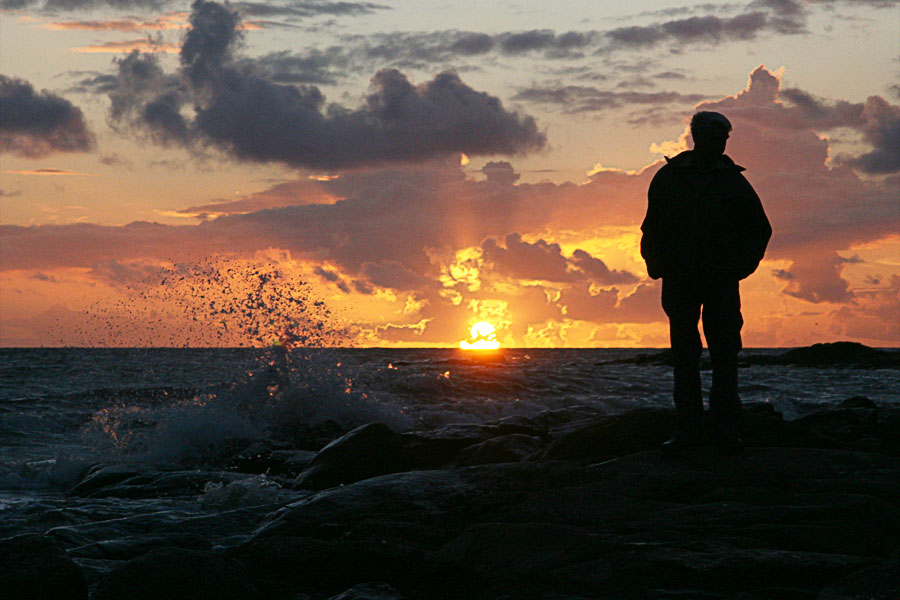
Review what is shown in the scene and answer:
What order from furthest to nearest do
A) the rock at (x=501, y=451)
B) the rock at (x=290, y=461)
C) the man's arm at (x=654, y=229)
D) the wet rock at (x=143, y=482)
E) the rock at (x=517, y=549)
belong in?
the rock at (x=290, y=461) < the wet rock at (x=143, y=482) < the rock at (x=501, y=451) < the man's arm at (x=654, y=229) < the rock at (x=517, y=549)

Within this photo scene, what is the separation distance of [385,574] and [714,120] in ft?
11.4

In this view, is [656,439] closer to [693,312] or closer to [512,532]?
[693,312]

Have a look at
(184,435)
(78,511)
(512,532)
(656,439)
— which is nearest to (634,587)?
(512,532)

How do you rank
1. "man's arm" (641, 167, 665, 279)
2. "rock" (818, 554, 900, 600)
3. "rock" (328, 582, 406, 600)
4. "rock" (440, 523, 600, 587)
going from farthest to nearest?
"man's arm" (641, 167, 665, 279) → "rock" (328, 582, 406, 600) → "rock" (440, 523, 600, 587) → "rock" (818, 554, 900, 600)

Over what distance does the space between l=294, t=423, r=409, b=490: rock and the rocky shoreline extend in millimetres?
1275

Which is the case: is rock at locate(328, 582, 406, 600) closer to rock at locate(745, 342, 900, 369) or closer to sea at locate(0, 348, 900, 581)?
sea at locate(0, 348, 900, 581)

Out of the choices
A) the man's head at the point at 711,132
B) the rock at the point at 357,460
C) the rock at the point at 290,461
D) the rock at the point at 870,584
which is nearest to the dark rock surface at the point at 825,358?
the rock at the point at 290,461

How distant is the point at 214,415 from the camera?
14.0 meters

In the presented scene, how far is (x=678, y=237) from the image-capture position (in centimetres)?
550

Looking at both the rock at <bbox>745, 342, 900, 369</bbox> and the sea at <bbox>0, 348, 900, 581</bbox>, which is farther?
the rock at <bbox>745, 342, 900, 369</bbox>

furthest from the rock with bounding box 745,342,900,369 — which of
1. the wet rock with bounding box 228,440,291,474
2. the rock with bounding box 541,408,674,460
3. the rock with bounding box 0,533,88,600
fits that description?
the rock with bounding box 0,533,88,600

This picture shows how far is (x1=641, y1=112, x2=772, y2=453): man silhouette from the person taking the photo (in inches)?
215

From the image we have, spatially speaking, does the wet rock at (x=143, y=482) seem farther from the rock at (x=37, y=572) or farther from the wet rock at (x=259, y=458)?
the rock at (x=37, y=572)

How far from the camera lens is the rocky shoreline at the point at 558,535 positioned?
12.9 feet
